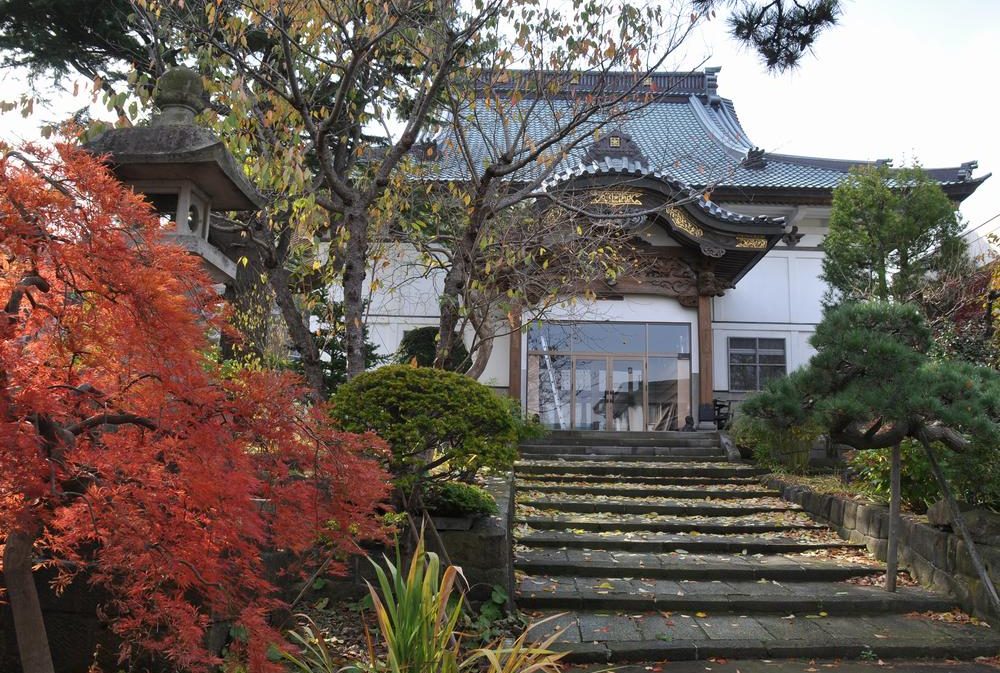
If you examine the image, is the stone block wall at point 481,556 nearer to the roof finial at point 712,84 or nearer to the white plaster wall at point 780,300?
the white plaster wall at point 780,300

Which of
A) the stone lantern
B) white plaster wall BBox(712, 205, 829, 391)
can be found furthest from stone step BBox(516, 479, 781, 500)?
white plaster wall BBox(712, 205, 829, 391)

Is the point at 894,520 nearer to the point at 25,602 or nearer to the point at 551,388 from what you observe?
the point at 25,602

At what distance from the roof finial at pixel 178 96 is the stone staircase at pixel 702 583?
3.47 m

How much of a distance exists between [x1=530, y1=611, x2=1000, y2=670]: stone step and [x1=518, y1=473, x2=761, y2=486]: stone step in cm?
468

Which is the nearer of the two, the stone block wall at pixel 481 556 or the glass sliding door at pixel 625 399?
the stone block wall at pixel 481 556

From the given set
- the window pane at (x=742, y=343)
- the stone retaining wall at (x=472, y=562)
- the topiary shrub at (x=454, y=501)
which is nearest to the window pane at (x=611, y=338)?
the window pane at (x=742, y=343)

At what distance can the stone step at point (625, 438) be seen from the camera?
12805 millimetres

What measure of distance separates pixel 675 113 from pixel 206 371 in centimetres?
2067

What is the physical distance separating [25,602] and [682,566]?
207 inches

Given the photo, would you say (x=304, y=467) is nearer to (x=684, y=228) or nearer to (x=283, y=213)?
(x=283, y=213)

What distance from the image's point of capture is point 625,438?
13055 millimetres

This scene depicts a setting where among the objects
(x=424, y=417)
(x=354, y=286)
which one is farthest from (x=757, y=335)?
(x=424, y=417)

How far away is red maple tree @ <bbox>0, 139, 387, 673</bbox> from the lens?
7.23 feet

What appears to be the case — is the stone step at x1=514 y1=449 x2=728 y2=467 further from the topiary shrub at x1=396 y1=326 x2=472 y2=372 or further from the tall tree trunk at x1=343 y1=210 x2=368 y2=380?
the tall tree trunk at x1=343 y1=210 x2=368 y2=380
